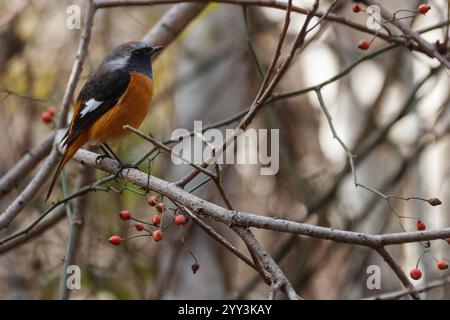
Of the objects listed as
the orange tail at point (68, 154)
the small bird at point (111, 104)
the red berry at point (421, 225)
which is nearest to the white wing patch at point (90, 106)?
the small bird at point (111, 104)

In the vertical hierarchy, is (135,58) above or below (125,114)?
above

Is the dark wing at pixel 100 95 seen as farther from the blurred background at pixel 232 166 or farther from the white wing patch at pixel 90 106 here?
the blurred background at pixel 232 166

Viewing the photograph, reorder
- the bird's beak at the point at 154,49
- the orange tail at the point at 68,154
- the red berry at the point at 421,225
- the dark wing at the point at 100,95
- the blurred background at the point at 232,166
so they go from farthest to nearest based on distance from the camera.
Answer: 1. the blurred background at the point at 232,166
2. the bird's beak at the point at 154,49
3. the dark wing at the point at 100,95
4. the orange tail at the point at 68,154
5. the red berry at the point at 421,225

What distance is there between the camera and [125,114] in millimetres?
4301

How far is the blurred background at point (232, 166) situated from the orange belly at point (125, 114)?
51cm

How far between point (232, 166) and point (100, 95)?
2.34 metres

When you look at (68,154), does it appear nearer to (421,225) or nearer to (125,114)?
(125,114)

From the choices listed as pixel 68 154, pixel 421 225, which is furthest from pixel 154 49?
pixel 421 225

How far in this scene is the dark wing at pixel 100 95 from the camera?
4233 millimetres

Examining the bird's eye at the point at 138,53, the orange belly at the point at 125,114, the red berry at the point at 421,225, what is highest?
the bird's eye at the point at 138,53
